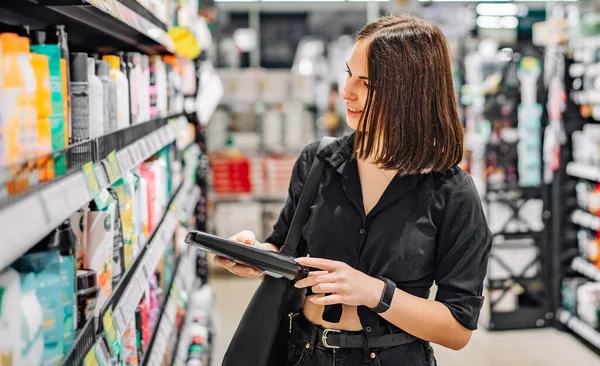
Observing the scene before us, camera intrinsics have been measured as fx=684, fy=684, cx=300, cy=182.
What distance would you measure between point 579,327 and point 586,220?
0.72 meters

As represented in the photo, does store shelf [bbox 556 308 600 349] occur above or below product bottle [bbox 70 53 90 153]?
below

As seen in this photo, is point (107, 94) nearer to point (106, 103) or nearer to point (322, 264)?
point (106, 103)

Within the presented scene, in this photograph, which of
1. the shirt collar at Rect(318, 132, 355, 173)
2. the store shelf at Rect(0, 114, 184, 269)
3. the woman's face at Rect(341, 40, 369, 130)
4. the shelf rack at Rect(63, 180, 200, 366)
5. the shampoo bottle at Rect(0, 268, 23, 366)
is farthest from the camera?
the shirt collar at Rect(318, 132, 355, 173)

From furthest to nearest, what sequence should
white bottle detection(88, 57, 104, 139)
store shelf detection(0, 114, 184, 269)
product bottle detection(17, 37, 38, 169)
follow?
white bottle detection(88, 57, 104, 139)
product bottle detection(17, 37, 38, 169)
store shelf detection(0, 114, 184, 269)

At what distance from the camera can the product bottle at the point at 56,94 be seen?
4.04 ft

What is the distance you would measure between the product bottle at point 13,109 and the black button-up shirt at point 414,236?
0.86 m

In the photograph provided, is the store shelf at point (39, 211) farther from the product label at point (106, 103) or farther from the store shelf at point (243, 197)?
the store shelf at point (243, 197)

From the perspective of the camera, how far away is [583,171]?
4594 mm

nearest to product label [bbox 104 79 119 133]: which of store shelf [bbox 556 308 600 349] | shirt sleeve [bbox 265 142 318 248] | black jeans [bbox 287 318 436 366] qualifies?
shirt sleeve [bbox 265 142 318 248]

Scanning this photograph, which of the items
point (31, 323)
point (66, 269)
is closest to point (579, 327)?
point (66, 269)

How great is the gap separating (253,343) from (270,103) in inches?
208

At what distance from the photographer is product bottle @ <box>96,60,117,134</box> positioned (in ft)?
5.56

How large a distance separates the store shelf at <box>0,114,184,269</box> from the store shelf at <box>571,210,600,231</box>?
382 cm

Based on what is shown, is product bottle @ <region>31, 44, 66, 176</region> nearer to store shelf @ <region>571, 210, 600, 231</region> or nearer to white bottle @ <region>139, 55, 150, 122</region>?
white bottle @ <region>139, 55, 150, 122</region>
